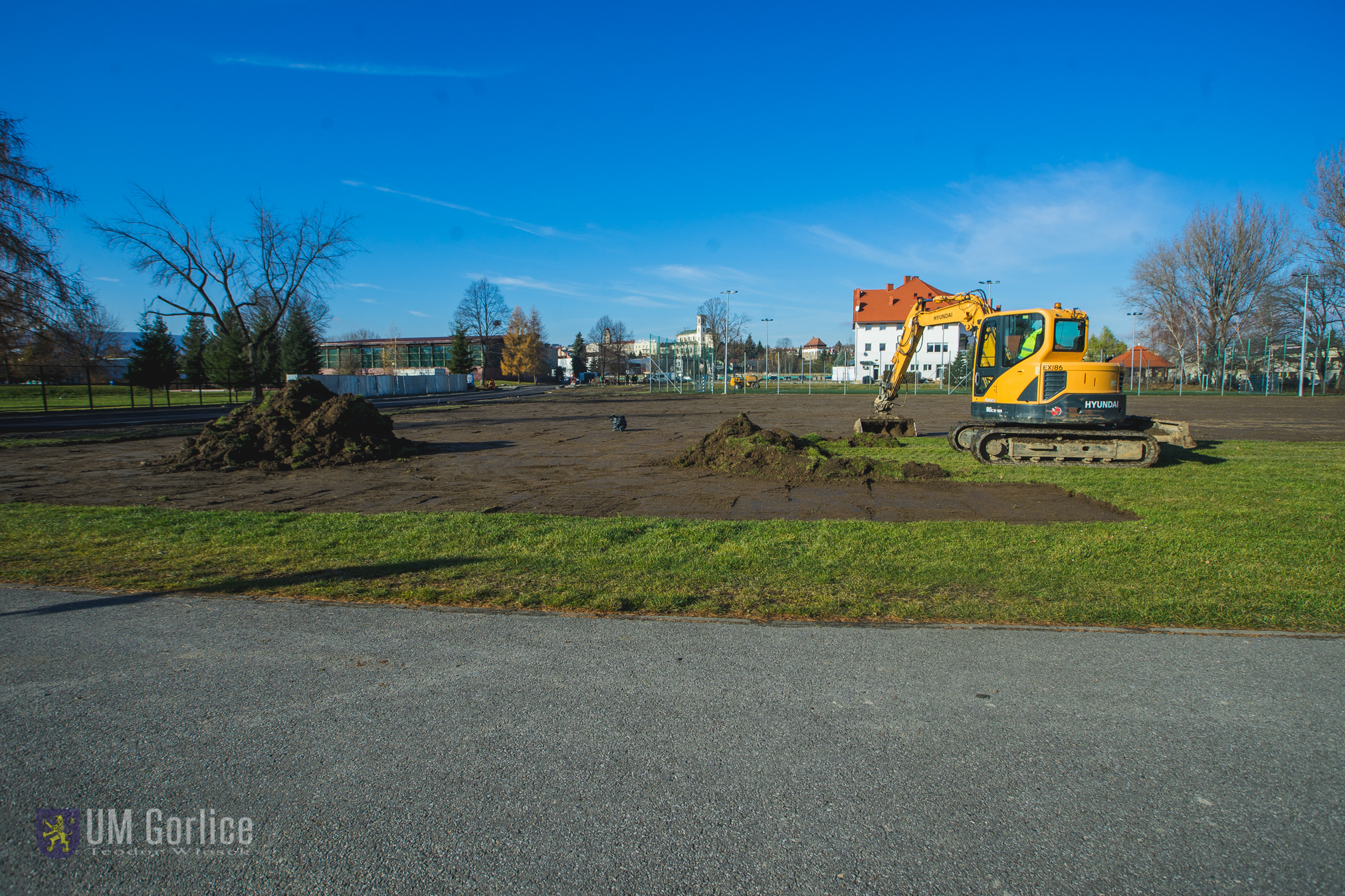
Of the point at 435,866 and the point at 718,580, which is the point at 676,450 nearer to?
the point at 718,580

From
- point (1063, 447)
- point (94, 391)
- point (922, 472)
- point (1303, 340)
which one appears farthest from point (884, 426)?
point (94, 391)

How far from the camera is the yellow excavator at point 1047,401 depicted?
46.8ft

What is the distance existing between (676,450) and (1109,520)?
10.5 m

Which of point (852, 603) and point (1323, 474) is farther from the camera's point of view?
point (1323, 474)

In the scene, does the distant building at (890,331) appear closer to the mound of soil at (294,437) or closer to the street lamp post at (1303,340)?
the street lamp post at (1303,340)

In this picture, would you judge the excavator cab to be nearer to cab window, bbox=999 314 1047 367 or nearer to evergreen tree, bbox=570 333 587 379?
cab window, bbox=999 314 1047 367

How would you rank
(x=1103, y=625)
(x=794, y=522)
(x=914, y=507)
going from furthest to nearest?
1. (x=914, y=507)
2. (x=794, y=522)
3. (x=1103, y=625)

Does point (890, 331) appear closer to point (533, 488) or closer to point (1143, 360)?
point (1143, 360)

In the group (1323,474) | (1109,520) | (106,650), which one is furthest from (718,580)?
(1323,474)

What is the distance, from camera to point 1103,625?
520 centimetres

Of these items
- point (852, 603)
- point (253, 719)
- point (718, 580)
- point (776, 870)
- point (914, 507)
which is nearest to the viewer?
point (776, 870)

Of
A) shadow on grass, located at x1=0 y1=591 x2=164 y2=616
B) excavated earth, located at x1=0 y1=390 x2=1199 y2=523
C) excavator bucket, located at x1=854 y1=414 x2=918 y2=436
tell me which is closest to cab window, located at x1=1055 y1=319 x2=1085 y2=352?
excavated earth, located at x1=0 y1=390 x2=1199 y2=523

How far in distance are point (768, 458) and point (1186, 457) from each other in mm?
10472

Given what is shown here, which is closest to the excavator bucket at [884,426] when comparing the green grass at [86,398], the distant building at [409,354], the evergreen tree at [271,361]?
the green grass at [86,398]
